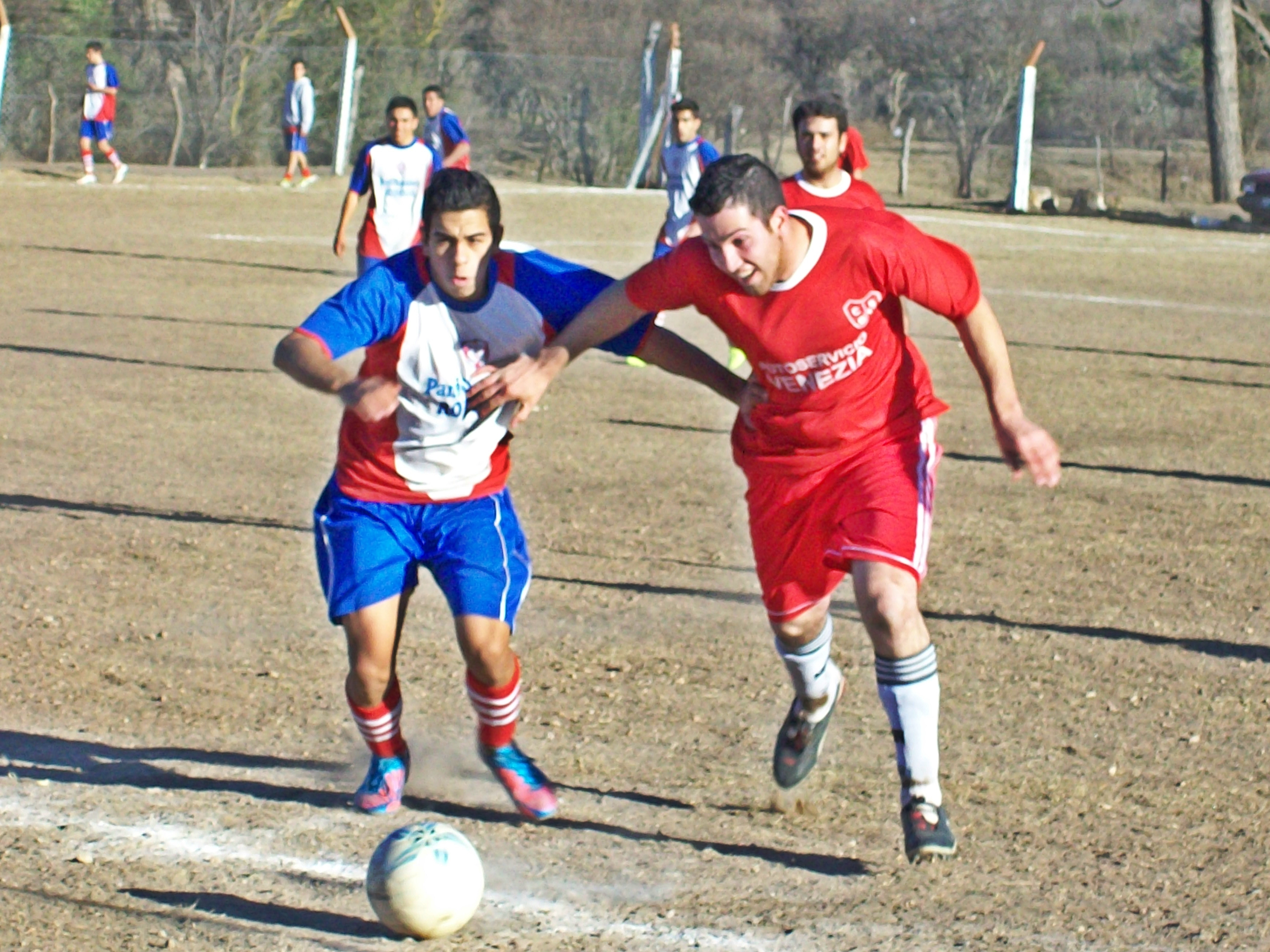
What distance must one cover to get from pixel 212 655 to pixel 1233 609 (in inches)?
150

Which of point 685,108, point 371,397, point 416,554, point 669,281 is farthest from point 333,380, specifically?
point 685,108

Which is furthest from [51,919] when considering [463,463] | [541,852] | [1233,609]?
[1233,609]

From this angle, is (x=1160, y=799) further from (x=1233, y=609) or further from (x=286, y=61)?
(x=286, y=61)

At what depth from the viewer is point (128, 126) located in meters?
28.4

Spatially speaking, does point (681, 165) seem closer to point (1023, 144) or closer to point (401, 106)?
point (401, 106)

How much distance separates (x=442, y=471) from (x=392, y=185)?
7.47 meters

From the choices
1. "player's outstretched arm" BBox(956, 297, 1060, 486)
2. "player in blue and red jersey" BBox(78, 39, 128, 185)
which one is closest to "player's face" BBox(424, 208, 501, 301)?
"player's outstretched arm" BBox(956, 297, 1060, 486)

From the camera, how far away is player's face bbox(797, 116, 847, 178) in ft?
27.4

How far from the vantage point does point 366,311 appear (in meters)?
4.14

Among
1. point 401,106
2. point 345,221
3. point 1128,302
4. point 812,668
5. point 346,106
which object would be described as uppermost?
point 346,106

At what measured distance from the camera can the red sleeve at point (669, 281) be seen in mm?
4219

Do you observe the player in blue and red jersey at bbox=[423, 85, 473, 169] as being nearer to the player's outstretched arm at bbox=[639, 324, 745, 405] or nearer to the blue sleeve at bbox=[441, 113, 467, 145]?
the blue sleeve at bbox=[441, 113, 467, 145]

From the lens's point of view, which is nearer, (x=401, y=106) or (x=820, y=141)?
(x=820, y=141)

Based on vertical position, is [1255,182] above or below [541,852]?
above
